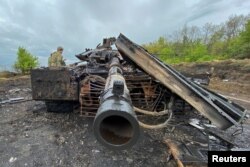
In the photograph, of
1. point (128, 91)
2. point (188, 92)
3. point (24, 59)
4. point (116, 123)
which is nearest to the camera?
point (116, 123)

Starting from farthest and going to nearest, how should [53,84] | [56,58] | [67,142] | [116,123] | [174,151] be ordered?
[56,58] → [53,84] → [67,142] → [174,151] → [116,123]

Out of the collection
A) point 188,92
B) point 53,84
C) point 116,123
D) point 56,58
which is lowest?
point 116,123

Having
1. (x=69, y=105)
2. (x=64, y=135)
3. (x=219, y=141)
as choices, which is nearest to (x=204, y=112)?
(x=219, y=141)

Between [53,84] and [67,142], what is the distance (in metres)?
1.51

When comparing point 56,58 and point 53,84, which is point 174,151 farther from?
point 56,58

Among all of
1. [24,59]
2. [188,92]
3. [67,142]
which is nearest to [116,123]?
[188,92]

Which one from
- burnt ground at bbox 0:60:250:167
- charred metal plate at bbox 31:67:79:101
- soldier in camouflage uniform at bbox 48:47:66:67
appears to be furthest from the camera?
soldier in camouflage uniform at bbox 48:47:66:67

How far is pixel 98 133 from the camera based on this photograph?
78.5 inches

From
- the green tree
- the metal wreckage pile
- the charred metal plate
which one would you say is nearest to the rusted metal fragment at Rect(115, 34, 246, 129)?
the metal wreckage pile

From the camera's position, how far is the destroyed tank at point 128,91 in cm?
219

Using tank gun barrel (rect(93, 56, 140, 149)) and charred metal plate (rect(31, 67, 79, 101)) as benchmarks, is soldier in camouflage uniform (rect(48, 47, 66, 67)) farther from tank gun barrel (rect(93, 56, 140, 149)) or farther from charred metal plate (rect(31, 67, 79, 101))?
tank gun barrel (rect(93, 56, 140, 149))

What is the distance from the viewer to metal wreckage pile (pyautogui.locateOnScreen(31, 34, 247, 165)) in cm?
350

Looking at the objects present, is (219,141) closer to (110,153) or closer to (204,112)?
(204,112)

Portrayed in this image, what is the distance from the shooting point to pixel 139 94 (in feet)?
18.2
